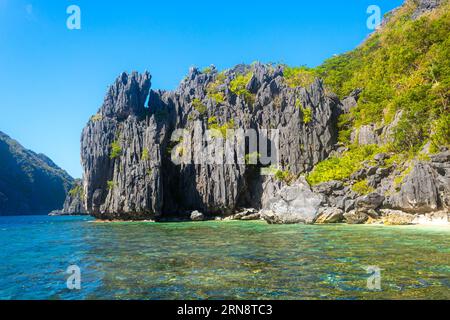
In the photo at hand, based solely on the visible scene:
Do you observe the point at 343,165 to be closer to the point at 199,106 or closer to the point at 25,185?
the point at 199,106

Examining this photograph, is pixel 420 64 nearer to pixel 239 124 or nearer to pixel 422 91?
pixel 422 91

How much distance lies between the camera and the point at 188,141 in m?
65.6

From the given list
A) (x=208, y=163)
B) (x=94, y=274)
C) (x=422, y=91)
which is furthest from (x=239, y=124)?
(x=94, y=274)

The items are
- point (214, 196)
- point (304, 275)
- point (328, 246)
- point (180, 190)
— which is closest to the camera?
point (304, 275)

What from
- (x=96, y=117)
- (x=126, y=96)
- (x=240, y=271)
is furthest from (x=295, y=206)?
(x=96, y=117)

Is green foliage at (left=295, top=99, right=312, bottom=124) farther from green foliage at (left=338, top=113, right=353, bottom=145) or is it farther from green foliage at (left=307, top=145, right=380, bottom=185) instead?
green foliage at (left=307, top=145, right=380, bottom=185)

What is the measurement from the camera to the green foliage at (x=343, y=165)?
4770 centimetres

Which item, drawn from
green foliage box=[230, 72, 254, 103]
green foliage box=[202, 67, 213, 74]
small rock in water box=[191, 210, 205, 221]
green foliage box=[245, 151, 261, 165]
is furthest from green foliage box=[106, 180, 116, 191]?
green foliage box=[202, 67, 213, 74]

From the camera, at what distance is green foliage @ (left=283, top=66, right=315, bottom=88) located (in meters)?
69.8

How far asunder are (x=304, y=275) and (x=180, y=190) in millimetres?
53849

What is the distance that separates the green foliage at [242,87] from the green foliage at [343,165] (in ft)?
76.2

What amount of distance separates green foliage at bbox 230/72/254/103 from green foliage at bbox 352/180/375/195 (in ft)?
111

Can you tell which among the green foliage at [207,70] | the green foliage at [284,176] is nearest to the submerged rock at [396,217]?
the green foliage at [284,176]

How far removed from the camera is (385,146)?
47.8 metres
